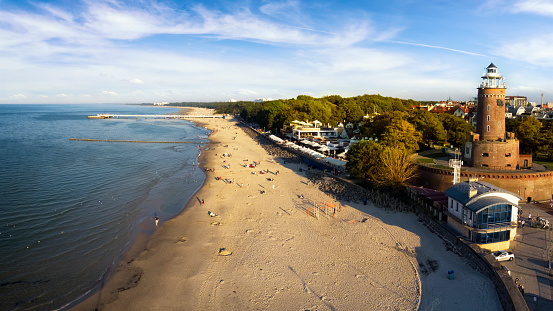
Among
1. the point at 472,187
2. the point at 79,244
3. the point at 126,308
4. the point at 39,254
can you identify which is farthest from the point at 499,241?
the point at 39,254

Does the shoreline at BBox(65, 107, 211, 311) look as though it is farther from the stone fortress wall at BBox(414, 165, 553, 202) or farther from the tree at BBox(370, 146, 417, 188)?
the stone fortress wall at BBox(414, 165, 553, 202)

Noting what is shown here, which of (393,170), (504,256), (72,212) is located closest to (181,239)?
(72,212)

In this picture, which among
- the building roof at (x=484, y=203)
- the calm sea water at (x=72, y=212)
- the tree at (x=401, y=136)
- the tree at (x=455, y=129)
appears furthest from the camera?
the tree at (x=455, y=129)

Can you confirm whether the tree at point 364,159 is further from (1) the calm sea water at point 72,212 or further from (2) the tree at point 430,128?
(1) the calm sea water at point 72,212

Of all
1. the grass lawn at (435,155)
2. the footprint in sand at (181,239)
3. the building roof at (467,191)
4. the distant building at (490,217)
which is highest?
the grass lawn at (435,155)

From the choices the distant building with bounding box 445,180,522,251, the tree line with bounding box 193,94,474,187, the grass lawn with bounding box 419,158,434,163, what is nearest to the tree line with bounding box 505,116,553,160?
the tree line with bounding box 193,94,474,187

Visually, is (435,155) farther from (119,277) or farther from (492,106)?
(119,277)

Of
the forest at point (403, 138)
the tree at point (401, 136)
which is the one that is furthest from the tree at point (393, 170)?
the tree at point (401, 136)
